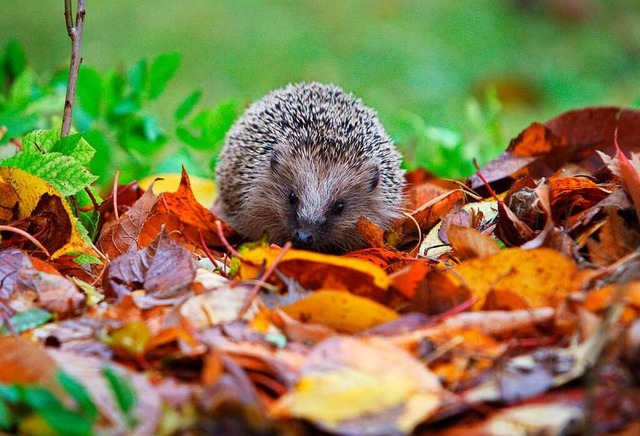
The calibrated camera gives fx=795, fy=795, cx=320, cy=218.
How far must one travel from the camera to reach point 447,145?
13.8 ft

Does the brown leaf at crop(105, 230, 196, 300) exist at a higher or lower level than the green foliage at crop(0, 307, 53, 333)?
higher

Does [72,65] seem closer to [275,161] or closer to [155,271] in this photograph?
[155,271]

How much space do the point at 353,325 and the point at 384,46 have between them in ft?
27.2

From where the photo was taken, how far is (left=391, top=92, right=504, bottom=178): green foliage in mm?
4180

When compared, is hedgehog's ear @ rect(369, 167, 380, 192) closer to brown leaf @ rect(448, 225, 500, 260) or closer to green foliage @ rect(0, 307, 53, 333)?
brown leaf @ rect(448, 225, 500, 260)

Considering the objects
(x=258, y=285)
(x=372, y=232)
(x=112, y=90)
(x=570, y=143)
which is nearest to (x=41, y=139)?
(x=258, y=285)

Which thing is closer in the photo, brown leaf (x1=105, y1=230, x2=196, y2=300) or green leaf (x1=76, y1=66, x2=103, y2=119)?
brown leaf (x1=105, y1=230, x2=196, y2=300)

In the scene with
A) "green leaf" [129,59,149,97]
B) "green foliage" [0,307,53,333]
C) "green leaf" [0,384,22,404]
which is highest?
"green leaf" [129,59,149,97]

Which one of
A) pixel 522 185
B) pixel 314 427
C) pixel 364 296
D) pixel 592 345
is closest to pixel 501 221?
pixel 522 185

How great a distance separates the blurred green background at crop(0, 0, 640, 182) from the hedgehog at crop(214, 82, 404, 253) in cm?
421

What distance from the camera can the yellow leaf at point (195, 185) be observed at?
358 cm

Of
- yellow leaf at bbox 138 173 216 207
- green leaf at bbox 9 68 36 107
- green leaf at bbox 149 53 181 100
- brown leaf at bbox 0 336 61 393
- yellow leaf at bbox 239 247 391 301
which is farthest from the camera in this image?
green leaf at bbox 149 53 181 100

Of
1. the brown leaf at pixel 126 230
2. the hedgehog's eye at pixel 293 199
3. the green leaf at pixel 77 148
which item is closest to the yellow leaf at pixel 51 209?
the green leaf at pixel 77 148

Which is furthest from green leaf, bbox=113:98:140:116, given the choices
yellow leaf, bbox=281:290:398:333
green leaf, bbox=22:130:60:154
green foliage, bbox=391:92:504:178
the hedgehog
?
yellow leaf, bbox=281:290:398:333
